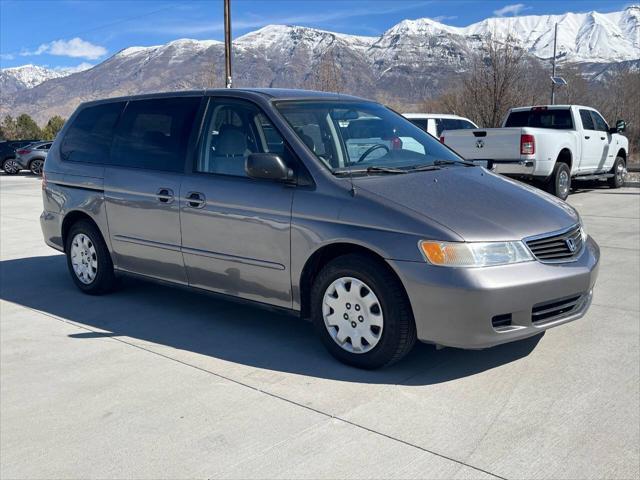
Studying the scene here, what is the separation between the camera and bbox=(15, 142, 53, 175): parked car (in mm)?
26922

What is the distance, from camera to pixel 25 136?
49719 millimetres

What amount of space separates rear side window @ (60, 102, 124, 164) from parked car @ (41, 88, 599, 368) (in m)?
0.02

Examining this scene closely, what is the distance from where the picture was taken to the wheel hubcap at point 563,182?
12.7m

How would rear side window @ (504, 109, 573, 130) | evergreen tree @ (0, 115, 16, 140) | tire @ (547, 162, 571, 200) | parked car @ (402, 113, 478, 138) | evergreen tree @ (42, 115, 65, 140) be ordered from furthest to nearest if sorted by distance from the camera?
evergreen tree @ (0, 115, 16, 140), evergreen tree @ (42, 115, 65, 140), parked car @ (402, 113, 478, 138), rear side window @ (504, 109, 573, 130), tire @ (547, 162, 571, 200)

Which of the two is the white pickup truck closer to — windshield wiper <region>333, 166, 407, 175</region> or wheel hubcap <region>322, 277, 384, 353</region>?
windshield wiper <region>333, 166, 407, 175</region>

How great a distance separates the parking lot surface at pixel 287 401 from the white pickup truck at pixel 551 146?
6.65 meters

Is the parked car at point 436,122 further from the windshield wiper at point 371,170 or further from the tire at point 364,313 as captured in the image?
the tire at point 364,313

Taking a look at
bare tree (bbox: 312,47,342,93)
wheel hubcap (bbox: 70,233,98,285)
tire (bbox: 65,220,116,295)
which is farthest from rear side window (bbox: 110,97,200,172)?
bare tree (bbox: 312,47,342,93)

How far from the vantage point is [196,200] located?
5.07 m

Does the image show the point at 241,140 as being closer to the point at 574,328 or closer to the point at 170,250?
the point at 170,250

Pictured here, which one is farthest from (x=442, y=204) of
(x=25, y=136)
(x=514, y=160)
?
(x=25, y=136)

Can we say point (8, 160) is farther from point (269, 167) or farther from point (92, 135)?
point (269, 167)

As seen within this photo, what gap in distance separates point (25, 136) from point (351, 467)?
171 ft

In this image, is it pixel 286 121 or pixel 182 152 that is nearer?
pixel 286 121
